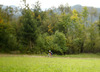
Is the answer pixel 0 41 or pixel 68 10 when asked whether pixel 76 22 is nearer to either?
pixel 68 10

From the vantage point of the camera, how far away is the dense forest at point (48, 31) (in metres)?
36.0

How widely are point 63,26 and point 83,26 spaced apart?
818 centimetres

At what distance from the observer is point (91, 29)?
Answer: 44.3 metres

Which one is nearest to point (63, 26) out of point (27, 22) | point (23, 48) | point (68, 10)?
point (68, 10)

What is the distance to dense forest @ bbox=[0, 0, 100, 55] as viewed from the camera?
36000 millimetres

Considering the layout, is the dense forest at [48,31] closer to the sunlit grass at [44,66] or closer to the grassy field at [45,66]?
the grassy field at [45,66]

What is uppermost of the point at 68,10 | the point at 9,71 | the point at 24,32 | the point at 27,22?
the point at 68,10

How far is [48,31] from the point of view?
47469 millimetres

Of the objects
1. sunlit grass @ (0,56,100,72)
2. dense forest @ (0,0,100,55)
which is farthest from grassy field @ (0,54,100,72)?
dense forest @ (0,0,100,55)

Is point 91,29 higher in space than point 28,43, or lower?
higher

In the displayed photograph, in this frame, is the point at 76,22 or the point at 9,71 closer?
the point at 9,71

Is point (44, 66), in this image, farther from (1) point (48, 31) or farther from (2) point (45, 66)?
(1) point (48, 31)

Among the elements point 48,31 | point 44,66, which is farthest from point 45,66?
point 48,31

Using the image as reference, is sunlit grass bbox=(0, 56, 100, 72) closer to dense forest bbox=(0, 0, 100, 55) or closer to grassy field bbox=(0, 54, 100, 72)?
grassy field bbox=(0, 54, 100, 72)
